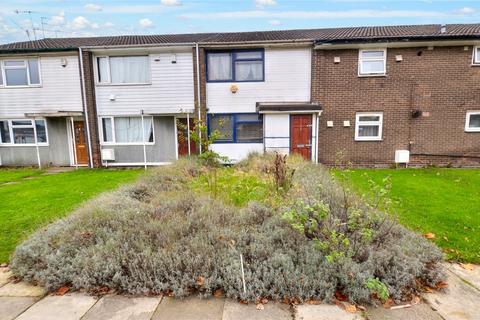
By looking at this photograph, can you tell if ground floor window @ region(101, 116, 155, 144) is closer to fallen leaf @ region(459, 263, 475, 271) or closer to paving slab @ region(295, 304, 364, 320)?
paving slab @ region(295, 304, 364, 320)

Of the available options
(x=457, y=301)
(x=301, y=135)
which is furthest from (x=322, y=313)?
(x=301, y=135)

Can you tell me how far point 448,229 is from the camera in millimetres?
4973

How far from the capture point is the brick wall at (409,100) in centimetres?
1157

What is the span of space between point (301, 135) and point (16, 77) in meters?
13.0

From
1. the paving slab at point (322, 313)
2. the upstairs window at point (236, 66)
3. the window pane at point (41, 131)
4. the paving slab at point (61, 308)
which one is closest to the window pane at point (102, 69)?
the window pane at point (41, 131)

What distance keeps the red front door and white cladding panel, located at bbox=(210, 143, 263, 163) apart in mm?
1442

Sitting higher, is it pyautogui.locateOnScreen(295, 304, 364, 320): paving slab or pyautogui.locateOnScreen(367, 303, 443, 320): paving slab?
pyautogui.locateOnScreen(295, 304, 364, 320): paving slab

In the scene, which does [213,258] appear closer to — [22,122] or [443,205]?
[443,205]

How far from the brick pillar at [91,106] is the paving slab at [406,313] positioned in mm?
12920

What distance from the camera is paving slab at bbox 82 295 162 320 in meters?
2.88

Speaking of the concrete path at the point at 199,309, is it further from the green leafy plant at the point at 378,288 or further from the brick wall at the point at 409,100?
the brick wall at the point at 409,100

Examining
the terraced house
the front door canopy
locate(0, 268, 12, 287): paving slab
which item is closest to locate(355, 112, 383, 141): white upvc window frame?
the terraced house

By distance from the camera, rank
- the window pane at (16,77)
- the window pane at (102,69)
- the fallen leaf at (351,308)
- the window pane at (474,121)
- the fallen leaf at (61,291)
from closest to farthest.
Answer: the fallen leaf at (351,308) < the fallen leaf at (61,291) < the window pane at (474,121) < the window pane at (102,69) < the window pane at (16,77)

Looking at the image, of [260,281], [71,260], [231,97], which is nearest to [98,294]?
[71,260]
